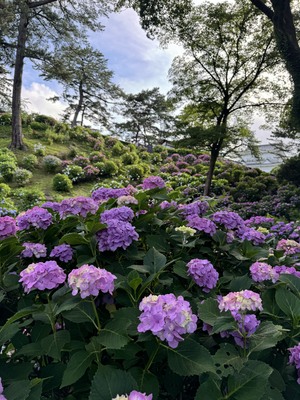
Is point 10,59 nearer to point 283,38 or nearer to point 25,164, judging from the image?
point 25,164

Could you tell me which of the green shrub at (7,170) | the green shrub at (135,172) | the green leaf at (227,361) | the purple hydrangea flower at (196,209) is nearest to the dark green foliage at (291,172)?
the green shrub at (135,172)

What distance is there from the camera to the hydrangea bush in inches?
31.2

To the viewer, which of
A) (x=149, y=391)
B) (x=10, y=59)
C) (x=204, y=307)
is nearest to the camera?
(x=149, y=391)

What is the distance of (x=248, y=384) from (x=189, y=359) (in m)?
0.15

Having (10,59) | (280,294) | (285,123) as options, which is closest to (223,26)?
(285,123)

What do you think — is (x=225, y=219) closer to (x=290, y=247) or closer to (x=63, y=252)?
(x=290, y=247)

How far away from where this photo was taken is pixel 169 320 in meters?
0.79

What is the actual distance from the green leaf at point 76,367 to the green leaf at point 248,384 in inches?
14.2

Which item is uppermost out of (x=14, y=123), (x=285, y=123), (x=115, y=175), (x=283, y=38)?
(x=283, y=38)

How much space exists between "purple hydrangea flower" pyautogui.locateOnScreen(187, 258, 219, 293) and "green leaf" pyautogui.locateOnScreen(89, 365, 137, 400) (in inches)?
19.8

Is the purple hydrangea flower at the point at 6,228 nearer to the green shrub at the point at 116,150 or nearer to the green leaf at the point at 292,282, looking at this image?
the green leaf at the point at 292,282

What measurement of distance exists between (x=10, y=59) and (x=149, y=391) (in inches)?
533

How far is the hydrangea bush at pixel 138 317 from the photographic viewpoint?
79 cm

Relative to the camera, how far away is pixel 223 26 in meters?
11.2
